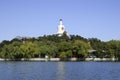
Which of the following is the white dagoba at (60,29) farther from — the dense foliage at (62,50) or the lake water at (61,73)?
the lake water at (61,73)

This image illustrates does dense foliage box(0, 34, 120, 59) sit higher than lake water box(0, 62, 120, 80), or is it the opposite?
dense foliage box(0, 34, 120, 59)

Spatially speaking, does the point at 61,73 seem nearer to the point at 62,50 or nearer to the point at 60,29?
the point at 62,50

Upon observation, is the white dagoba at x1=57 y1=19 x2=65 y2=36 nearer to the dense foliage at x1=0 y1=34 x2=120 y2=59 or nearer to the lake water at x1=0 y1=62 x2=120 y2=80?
the dense foliage at x1=0 y1=34 x2=120 y2=59

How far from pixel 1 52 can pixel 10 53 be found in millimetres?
5774

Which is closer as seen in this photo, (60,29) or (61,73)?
(61,73)

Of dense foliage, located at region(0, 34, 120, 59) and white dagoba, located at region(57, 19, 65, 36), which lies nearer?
dense foliage, located at region(0, 34, 120, 59)

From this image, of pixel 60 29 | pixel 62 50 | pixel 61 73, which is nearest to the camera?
pixel 61 73

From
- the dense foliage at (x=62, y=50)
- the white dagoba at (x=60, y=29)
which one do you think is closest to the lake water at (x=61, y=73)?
the dense foliage at (x=62, y=50)

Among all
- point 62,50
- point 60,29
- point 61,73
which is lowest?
point 61,73

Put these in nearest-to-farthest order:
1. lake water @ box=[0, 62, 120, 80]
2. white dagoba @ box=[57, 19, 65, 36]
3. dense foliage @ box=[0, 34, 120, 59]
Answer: lake water @ box=[0, 62, 120, 80], dense foliage @ box=[0, 34, 120, 59], white dagoba @ box=[57, 19, 65, 36]

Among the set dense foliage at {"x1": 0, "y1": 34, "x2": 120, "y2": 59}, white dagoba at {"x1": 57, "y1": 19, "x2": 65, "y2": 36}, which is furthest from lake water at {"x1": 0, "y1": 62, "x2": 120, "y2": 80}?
white dagoba at {"x1": 57, "y1": 19, "x2": 65, "y2": 36}

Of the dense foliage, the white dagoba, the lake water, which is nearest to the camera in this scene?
the lake water

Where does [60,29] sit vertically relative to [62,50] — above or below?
above

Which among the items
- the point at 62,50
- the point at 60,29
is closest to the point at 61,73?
the point at 62,50
